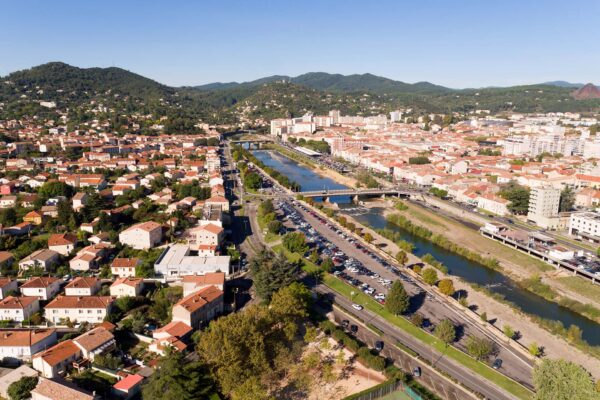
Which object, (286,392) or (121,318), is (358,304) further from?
(121,318)

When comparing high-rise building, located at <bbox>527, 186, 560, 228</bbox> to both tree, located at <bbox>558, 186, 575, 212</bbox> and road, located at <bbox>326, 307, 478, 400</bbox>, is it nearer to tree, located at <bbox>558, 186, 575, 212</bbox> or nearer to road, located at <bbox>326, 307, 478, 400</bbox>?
tree, located at <bbox>558, 186, 575, 212</bbox>

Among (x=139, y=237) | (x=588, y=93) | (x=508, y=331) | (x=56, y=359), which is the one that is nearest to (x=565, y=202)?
(x=508, y=331)

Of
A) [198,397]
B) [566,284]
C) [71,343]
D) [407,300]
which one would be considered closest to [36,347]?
[71,343]

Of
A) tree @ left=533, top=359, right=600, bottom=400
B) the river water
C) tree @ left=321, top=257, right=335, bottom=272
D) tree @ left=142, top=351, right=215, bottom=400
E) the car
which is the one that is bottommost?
the river water

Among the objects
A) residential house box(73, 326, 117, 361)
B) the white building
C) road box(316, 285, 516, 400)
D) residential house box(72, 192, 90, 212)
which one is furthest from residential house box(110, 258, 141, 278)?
residential house box(72, 192, 90, 212)

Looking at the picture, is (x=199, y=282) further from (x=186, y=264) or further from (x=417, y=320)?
(x=417, y=320)

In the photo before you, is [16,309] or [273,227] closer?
[16,309]
